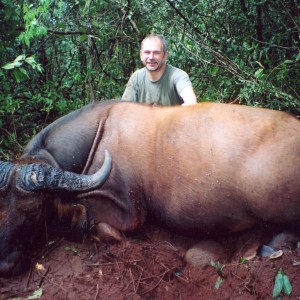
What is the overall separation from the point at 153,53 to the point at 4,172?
2.51 meters

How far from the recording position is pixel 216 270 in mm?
3449

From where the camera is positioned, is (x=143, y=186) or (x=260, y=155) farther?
(x=143, y=186)

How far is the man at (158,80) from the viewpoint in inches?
205

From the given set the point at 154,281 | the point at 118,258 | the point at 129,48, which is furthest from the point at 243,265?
the point at 129,48

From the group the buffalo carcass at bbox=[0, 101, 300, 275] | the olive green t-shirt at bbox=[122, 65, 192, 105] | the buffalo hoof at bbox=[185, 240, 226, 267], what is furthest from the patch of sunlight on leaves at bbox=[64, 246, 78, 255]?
the olive green t-shirt at bbox=[122, 65, 192, 105]

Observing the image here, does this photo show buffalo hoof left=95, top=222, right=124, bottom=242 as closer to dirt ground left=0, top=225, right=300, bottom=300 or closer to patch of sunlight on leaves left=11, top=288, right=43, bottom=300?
dirt ground left=0, top=225, right=300, bottom=300

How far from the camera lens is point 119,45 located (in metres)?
7.05

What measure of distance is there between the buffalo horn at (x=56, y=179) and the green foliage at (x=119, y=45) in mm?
2432

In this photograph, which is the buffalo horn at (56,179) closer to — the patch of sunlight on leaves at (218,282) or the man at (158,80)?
the patch of sunlight on leaves at (218,282)

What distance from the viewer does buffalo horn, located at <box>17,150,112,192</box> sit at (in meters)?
3.58

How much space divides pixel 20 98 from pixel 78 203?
3532 mm

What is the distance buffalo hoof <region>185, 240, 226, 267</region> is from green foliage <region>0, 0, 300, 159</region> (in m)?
2.76

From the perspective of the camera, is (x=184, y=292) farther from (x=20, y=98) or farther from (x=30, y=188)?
(x=20, y=98)

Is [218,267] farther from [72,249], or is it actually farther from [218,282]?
[72,249]
